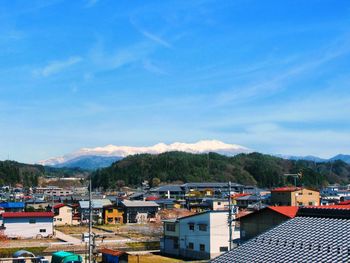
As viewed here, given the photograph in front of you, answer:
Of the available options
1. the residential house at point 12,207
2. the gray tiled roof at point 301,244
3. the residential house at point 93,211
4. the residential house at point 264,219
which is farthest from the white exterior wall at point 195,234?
the residential house at point 12,207

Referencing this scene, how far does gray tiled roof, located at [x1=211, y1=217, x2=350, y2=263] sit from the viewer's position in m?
9.03

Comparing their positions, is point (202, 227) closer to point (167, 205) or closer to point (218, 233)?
point (218, 233)

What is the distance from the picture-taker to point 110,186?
110 metres

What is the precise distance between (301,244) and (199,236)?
19402mm

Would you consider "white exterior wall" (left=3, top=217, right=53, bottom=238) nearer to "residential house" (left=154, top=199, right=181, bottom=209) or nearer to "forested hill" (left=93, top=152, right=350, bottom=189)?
"residential house" (left=154, top=199, right=181, bottom=209)

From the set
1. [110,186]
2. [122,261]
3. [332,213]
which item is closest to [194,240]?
[122,261]

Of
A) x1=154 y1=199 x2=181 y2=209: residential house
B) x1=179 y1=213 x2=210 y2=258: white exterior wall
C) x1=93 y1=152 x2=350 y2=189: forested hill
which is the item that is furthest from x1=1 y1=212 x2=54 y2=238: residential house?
x1=93 y1=152 x2=350 y2=189: forested hill

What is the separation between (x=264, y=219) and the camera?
75.7 ft

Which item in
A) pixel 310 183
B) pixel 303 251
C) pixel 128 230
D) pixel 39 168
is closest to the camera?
pixel 303 251

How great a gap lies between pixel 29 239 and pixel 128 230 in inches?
398

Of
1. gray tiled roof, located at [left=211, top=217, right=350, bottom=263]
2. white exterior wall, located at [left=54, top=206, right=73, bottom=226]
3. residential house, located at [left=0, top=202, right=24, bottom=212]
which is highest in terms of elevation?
gray tiled roof, located at [left=211, top=217, right=350, bottom=263]

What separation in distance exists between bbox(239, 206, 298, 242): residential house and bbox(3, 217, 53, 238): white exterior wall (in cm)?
2182

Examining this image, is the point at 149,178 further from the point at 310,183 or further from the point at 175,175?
the point at 310,183

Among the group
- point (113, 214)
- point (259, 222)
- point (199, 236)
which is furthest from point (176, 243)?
point (113, 214)
